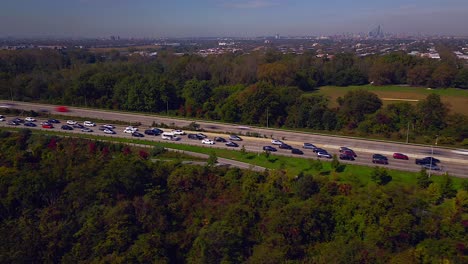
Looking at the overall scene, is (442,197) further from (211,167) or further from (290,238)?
(211,167)

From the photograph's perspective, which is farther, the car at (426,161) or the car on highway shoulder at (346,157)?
the car on highway shoulder at (346,157)

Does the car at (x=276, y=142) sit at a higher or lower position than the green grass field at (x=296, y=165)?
higher

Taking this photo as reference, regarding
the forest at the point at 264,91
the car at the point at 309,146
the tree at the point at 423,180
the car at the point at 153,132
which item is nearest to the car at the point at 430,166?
the tree at the point at 423,180

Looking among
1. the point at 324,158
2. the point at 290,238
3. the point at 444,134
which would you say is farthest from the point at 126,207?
the point at 444,134

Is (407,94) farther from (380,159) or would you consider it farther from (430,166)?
(430,166)

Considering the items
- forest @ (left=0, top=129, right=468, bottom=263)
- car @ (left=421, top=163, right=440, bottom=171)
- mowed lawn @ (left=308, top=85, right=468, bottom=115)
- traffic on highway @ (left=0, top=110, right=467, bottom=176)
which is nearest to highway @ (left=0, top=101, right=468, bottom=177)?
traffic on highway @ (left=0, top=110, right=467, bottom=176)

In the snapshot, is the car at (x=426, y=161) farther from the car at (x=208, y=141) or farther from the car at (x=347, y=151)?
the car at (x=208, y=141)

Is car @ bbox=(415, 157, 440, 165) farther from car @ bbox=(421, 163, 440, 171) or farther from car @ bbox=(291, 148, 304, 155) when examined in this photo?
car @ bbox=(291, 148, 304, 155)
